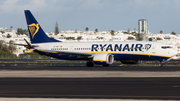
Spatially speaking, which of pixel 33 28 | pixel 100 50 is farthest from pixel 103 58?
pixel 33 28

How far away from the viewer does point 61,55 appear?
4903 cm

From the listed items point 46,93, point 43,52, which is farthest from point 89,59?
point 46,93

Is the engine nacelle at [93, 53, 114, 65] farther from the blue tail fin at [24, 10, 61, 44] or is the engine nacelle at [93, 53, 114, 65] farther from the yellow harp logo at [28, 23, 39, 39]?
the yellow harp logo at [28, 23, 39, 39]

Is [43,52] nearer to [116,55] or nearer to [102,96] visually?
[116,55]

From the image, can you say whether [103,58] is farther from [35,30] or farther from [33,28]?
[33,28]

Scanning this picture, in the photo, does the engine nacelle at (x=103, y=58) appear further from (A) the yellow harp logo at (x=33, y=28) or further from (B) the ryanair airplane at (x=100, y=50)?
(A) the yellow harp logo at (x=33, y=28)

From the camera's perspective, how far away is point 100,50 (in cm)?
4575

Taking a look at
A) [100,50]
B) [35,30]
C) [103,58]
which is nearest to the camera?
[103,58]

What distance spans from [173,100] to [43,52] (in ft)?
127

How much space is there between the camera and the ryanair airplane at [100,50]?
42.8 meters

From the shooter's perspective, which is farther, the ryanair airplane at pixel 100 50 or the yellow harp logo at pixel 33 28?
the yellow harp logo at pixel 33 28

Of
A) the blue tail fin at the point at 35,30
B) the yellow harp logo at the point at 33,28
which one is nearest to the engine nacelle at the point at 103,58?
the blue tail fin at the point at 35,30

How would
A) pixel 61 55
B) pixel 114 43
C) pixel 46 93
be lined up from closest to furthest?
pixel 46 93 → pixel 114 43 → pixel 61 55

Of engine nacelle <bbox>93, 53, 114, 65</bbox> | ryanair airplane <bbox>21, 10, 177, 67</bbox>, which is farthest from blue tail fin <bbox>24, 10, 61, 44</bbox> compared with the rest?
engine nacelle <bbox>93, 53, 114, 65</bbox>
